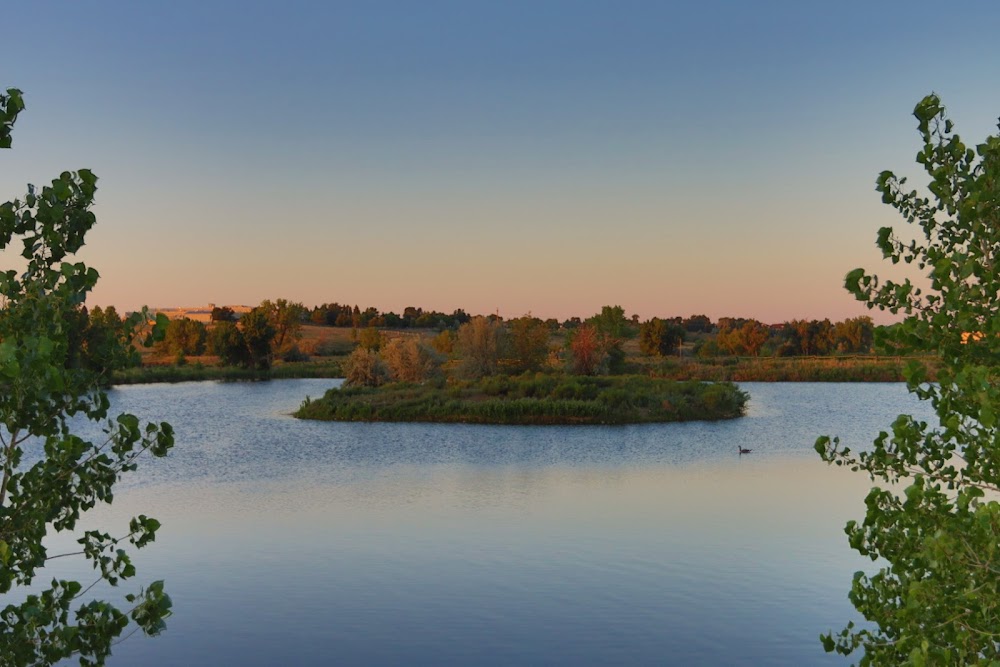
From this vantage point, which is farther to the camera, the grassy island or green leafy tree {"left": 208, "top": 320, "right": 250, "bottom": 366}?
green leafy tree {"left": 208, "top": 320, "right": 250, "bottom": 366}

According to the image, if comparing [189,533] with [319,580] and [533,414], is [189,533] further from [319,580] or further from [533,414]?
[533,414]

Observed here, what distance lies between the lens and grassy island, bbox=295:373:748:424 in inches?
1539

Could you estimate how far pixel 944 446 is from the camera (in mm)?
4602

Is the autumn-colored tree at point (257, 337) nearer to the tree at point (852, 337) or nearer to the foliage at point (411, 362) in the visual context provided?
the foliage at point (411, 362)

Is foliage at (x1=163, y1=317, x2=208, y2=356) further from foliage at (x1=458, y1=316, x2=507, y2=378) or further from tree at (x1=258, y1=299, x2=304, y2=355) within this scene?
foliage at (x1=458, y1=316, x2=507, y2=378)

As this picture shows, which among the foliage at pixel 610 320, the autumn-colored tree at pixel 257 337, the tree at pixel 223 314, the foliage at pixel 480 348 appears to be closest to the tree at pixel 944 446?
the foliage at pixel 480 348

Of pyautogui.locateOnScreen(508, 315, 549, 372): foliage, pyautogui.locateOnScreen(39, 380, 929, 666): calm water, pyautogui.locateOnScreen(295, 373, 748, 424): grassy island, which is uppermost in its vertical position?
pyautogui.locateOnScreen(508, 315, 549, 372): foliage

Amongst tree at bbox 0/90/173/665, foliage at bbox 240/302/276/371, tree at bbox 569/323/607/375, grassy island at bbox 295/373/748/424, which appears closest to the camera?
tree at bbox 0/90/173/665

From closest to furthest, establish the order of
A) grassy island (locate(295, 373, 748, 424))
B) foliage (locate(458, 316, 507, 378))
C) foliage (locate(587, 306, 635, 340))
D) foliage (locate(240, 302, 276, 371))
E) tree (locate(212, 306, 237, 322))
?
1. grassy island (locate(295, 373, 748, 424))
2. foliage (locate(458, 316, 507, 378))
3. foliage (locate(587, 306, 635, 340))
4. foliage (locate(240, 302, 276, 371))
5. tree (locate(212, 306, 237, 322))

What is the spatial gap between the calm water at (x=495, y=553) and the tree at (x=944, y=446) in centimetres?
669

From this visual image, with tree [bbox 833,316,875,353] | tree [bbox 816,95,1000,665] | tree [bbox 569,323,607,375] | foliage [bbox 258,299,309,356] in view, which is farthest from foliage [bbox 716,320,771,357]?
tree [bbox 816,95,1000,665]

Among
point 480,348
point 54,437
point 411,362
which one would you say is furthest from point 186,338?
point 54,437

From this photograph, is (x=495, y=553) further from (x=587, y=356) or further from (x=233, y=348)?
(x=233, y=348)

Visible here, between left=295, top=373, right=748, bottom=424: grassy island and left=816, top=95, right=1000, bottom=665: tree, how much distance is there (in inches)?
1336
